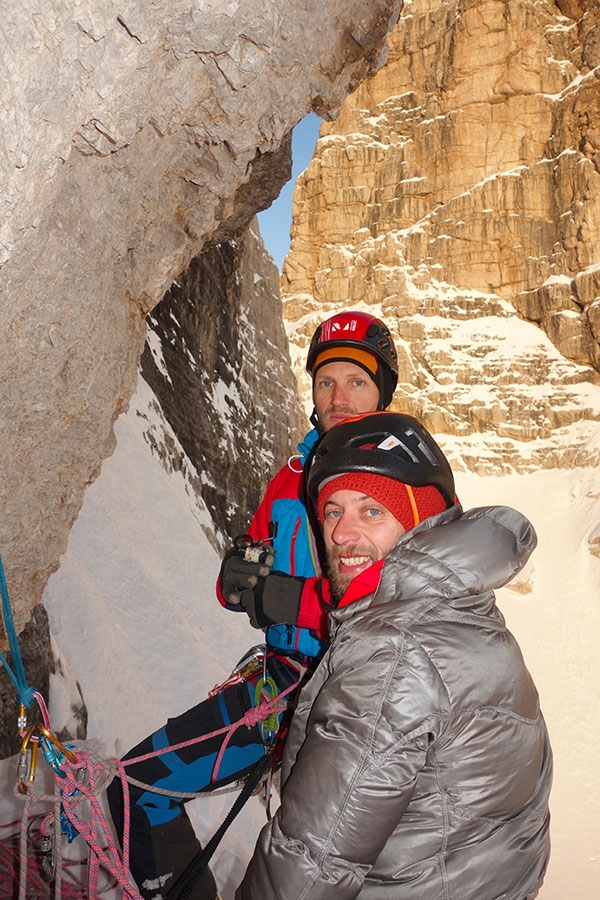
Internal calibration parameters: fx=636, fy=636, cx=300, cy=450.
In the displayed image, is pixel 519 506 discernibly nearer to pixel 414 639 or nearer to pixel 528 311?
pixel 528 311

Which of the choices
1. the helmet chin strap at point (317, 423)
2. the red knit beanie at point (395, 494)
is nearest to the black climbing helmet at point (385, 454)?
the red knit beanie at point (395, 494)

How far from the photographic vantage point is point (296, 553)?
9.11 ft

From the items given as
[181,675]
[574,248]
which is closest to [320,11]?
Answer: [181,675]

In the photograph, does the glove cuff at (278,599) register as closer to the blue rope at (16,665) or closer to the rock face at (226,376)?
the blue rope at (16,665)

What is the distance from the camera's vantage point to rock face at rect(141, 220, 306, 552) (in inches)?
397

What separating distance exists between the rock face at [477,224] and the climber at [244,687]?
39040 millimetres

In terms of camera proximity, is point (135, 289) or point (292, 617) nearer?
point (292, 617)

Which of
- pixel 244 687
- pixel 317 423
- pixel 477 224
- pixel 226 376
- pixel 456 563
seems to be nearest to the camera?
pixel 456 563

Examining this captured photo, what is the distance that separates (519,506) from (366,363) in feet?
117

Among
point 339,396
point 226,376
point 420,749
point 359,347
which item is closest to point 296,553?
point 339,396

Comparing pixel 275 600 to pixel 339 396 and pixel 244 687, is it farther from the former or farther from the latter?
pixel 339 396

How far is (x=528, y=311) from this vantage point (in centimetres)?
4497

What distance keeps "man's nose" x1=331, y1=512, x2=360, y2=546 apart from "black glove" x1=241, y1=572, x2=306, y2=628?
0.57 m

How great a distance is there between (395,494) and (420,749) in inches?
30.0
